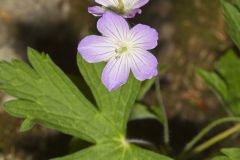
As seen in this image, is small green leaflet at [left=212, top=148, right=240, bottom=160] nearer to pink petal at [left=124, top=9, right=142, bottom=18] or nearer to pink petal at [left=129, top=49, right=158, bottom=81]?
pink petal at [left=129, top=49, right=158, bottom=81]

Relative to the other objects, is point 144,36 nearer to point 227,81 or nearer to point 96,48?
point 96,48

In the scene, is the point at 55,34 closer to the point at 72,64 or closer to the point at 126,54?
the point at 72,64

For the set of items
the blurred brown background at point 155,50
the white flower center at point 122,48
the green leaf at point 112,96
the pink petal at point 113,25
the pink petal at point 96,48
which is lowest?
the blurred brown background at point 155,50

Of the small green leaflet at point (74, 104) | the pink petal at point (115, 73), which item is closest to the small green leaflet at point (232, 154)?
the small green leaflet at point (74, 104)

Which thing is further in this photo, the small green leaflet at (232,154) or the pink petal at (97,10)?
the small green leaflet at (232,154)

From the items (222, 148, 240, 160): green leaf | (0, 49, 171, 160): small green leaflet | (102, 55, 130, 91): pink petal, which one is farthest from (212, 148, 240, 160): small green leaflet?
(102, 55, 130, 91): pink petal

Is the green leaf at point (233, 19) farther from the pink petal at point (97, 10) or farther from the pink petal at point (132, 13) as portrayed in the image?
the pink petal at point (97, 10)

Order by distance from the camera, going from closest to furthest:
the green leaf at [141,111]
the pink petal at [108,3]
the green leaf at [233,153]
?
the pink petal at [108,3], the green leaf at [233,153], the green leaf at [141,111]

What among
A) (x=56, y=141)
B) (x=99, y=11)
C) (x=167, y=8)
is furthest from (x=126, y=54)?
(x=167, y=8)

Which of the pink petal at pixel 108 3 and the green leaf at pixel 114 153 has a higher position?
the pink petal at pixel 108 3
